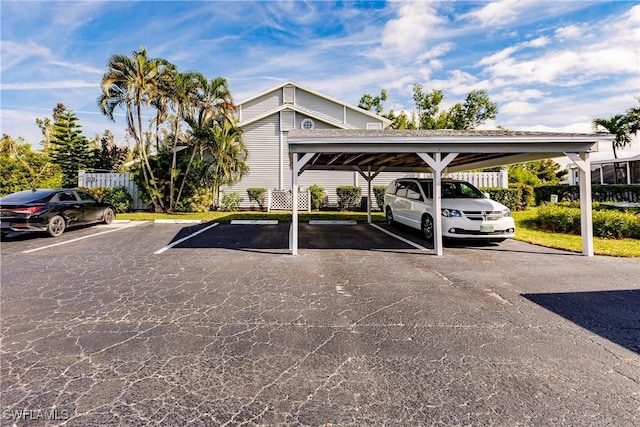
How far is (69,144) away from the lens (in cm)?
2692

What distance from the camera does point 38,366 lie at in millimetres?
2609

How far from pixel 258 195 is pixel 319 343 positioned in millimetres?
14645

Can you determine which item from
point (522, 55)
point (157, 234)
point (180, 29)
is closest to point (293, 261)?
point (157, 234)

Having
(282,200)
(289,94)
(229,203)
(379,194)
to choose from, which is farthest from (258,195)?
(289,94)

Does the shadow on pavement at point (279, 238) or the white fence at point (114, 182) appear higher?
the white fence at point (114, 182)

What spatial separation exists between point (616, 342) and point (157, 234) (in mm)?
10612

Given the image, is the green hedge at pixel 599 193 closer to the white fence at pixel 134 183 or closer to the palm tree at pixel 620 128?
the white fence at pixel 134 183

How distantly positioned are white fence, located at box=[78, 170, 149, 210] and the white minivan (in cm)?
1383

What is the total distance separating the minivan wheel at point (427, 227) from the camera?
27.9 feet

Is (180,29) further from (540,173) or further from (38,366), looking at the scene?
(540,173)

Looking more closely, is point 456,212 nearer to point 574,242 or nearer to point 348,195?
point 574,242

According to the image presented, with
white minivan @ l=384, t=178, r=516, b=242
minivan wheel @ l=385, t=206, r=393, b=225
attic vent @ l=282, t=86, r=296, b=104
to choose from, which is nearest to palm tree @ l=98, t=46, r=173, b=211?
attic vent @ l=282, t=86, r=296, b=104

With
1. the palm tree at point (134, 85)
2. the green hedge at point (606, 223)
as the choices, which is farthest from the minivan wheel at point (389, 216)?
the palm tree at point (134, 85)

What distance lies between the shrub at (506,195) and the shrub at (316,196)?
8.29 metres
